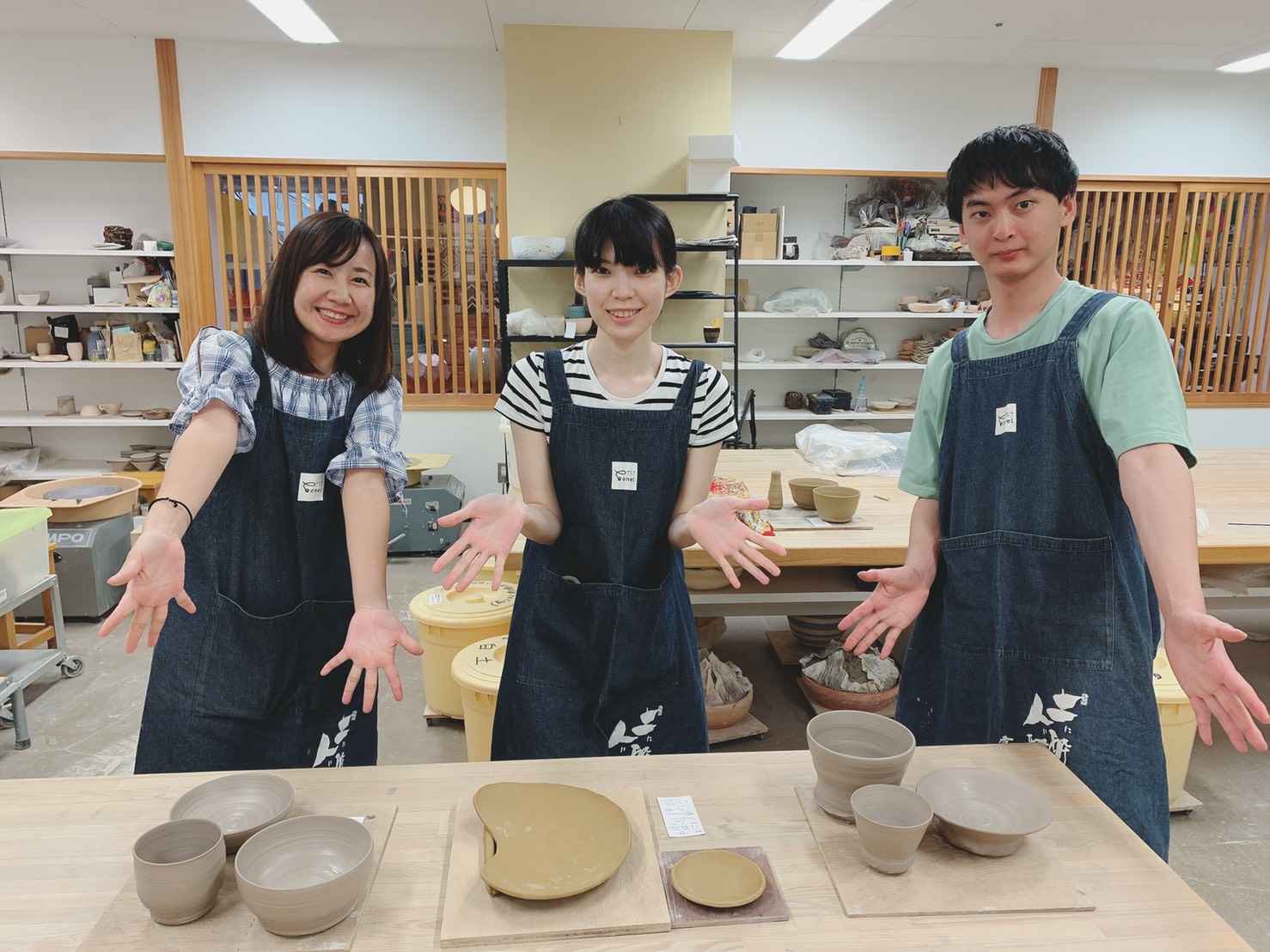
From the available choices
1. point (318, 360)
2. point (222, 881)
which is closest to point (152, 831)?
point (222, 881)

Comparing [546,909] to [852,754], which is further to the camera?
[852,754]

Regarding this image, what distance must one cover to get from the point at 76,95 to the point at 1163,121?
783 cm

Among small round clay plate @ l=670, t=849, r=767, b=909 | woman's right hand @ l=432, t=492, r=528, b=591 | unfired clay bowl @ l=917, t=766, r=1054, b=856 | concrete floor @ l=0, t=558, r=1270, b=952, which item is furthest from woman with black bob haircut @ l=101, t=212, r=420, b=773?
concrete floor @ l=0, t=558, r=1270, b=952

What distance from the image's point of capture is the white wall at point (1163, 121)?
6184 millimetres

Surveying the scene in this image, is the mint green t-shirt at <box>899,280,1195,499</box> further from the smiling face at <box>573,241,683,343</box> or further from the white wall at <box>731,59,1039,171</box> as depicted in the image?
the white wall at <box>731,59,1039,171</box>

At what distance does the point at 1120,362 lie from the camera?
4.44 ft

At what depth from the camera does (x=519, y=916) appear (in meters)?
1.00

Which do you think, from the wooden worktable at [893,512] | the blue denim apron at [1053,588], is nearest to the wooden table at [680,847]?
the blue denim apron at [1053,588]

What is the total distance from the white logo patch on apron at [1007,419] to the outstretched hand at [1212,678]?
0.44m

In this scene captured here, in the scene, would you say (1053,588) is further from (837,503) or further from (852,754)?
(837,503)

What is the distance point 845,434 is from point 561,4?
10.3 ft

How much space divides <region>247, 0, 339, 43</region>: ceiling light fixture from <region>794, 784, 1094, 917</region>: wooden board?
17.2ft

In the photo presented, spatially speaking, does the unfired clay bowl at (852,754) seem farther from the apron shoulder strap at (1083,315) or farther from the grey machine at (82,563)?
the grey machine at (82,563)

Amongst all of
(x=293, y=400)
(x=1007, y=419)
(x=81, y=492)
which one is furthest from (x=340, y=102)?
(x=1007, y=419)
